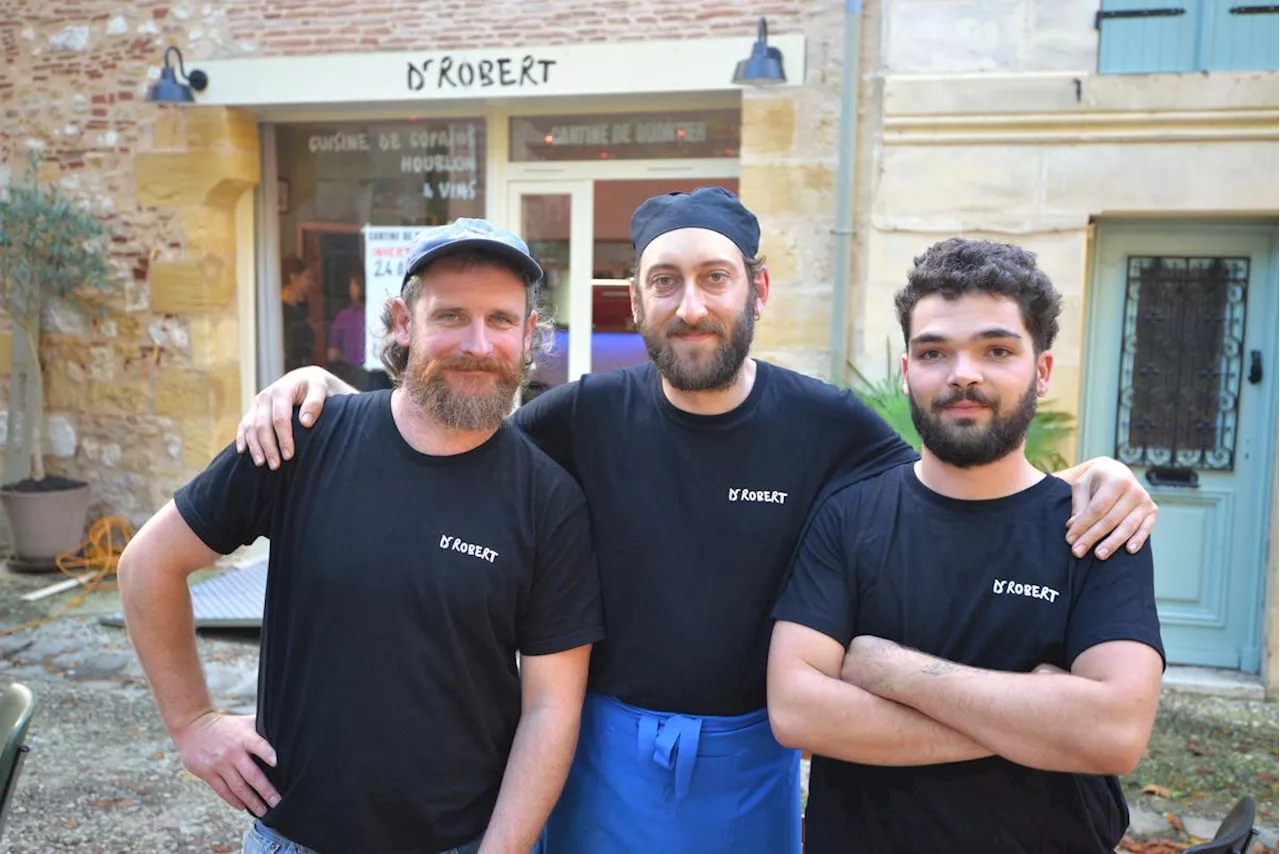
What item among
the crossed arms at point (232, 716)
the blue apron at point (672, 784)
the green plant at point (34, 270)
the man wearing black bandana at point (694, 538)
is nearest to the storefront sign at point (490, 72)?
the green plant at point (34, 270)

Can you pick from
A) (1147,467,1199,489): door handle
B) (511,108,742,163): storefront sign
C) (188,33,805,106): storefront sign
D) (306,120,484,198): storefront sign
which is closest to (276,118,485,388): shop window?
(306,120,484,198): storefront sign

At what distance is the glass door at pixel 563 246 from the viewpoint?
673cm

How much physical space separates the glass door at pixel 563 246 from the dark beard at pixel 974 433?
4911 mm

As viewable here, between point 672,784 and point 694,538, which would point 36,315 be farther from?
point 672,784

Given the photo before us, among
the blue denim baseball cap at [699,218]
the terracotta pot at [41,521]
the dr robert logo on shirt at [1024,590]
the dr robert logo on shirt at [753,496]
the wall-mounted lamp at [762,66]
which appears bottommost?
the terracotta pot at [41,521]

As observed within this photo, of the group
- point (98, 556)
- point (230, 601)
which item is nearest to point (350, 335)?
point (230, 601)

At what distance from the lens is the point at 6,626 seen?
239 inches

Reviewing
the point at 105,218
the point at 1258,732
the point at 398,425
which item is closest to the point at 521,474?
the point at 398,425

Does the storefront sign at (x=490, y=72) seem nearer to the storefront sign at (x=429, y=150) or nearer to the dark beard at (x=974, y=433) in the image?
the storefront sign at (x=429, y=150)

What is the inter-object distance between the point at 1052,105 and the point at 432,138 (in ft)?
12.7

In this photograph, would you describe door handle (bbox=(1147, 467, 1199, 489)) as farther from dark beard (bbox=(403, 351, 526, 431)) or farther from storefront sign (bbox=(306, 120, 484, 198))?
dark beard (bbox=(403, 351, 526, 431))

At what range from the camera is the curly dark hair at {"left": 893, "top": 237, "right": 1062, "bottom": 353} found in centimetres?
191

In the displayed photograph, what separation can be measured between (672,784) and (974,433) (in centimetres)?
92

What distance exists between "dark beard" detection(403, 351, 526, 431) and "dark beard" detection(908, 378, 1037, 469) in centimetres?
81
